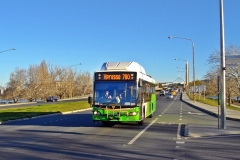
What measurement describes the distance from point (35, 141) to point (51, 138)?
93 centimetres

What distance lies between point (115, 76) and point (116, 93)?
90cm

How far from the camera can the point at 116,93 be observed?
57.0ft

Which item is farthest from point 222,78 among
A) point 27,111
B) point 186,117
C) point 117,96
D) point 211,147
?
point 27,111

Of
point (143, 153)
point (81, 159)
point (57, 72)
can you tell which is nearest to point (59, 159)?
point (81, 159)

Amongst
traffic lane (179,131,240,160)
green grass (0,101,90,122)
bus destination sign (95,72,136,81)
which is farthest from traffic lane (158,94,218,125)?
green grass (0,101,90,122)

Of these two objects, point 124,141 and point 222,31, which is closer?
point 124,141

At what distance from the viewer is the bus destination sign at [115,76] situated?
57.4 ft

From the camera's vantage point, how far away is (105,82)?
17719 millimetres

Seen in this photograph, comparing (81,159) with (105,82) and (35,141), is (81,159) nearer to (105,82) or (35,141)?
(35,141)

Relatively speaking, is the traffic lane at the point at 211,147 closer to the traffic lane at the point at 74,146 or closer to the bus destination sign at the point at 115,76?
the traffic lane at the point at 74,146

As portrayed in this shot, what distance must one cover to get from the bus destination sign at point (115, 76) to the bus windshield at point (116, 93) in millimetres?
175

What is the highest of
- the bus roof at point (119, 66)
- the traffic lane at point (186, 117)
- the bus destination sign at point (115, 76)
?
the bus roof at point (119, 66)

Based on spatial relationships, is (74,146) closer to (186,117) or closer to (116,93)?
(116,93)

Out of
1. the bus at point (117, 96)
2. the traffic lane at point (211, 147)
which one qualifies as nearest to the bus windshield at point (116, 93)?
the bus at point (117, 96)
